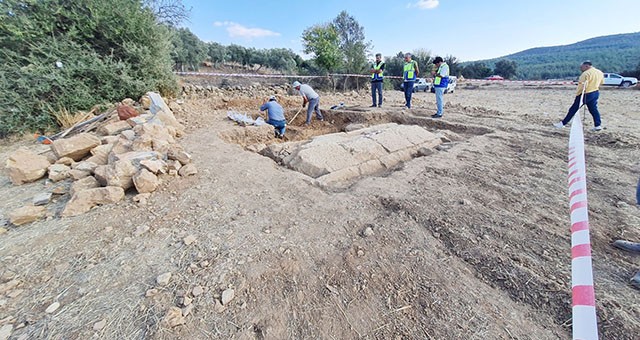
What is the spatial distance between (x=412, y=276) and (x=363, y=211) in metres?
0.83

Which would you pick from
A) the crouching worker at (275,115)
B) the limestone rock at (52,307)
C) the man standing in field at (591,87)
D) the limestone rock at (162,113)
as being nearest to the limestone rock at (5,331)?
the limestone rock at (52,307)

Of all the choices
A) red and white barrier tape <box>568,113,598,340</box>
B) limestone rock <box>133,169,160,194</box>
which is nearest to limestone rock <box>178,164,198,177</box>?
limestone rock <box>133,169,160,194</box>

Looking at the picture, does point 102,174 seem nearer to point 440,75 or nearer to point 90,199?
point 90,199

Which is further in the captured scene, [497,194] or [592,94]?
[592,94]

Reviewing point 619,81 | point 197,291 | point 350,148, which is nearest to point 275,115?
point 350,148

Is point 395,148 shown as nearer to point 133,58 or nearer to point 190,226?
point 190,226

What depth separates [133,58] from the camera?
6383 millimetres

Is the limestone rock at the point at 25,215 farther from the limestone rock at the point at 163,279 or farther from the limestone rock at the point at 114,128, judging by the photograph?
the limestone rock at the point at 114,128

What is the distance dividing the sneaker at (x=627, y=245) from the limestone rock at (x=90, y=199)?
Answer: 4.43 metres

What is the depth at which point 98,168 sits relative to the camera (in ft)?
8.95

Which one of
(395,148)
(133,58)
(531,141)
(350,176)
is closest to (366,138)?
(395,148)

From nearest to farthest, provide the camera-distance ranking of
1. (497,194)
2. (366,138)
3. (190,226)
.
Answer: (190,226), (497,194), (366,138)

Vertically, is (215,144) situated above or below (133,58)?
below

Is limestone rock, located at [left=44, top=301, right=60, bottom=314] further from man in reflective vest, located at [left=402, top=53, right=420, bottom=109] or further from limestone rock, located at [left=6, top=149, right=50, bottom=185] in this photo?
man in reflective vest, located at [left=402, top=53, right=420, bottom=109]
